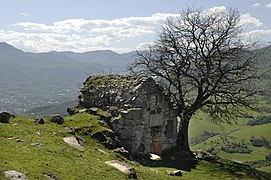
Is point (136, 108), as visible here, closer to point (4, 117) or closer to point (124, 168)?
point (124, 168)

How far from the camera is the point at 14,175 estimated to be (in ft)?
47.9

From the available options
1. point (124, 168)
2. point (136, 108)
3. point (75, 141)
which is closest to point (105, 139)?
point (75, 141)

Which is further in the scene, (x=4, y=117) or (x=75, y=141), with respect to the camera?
(x=4, y=117)

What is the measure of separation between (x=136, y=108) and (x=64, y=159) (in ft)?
33.6

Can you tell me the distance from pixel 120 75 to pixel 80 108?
4.74m

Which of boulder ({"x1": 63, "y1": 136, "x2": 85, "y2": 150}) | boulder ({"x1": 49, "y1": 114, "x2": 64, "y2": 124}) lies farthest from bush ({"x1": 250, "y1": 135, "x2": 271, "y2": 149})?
boulder ({"x1": 63, "y1": 136, "x2": 85, "y2": 150})

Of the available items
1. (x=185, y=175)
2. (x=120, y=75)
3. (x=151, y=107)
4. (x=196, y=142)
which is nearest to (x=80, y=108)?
Result: (x=120, y=75)

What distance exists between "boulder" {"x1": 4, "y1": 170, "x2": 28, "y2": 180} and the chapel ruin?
42.3 ft

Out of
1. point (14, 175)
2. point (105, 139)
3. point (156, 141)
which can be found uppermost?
point (14, 175)

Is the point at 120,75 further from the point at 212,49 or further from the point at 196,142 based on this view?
the point at 196,142

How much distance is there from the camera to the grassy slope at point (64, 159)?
1647cm

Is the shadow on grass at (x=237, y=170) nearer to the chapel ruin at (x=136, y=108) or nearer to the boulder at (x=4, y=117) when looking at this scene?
the chapel ruin at (x=136, y=108)

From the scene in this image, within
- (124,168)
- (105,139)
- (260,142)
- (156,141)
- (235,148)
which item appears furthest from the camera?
(260,142)

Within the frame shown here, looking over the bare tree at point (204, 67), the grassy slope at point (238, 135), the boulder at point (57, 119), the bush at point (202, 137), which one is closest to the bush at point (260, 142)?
the grassy slope at point (238, 135)
